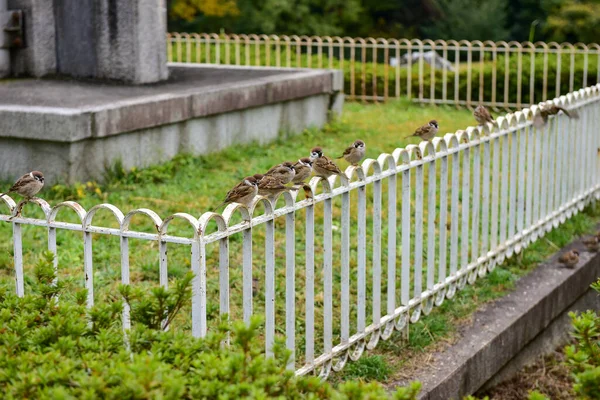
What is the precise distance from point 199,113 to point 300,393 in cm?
639

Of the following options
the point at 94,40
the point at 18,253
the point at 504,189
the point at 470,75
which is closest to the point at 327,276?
the point at 18,253

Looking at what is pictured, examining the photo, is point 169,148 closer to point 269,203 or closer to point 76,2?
point 76,2

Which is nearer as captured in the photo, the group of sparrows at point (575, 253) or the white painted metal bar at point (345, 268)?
the white painted metal bar at point (345, 268)

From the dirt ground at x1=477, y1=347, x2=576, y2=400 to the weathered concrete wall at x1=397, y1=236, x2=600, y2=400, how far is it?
0.06 m

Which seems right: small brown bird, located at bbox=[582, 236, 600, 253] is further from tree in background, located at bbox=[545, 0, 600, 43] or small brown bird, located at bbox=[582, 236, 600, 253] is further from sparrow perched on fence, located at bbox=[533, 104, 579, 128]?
tree in background, located at bbox=[545, 0, 600, 43]

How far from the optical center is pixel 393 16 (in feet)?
109

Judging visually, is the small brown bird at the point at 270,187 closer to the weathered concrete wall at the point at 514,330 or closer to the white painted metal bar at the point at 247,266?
the white painted metal bar at the point at 247,266

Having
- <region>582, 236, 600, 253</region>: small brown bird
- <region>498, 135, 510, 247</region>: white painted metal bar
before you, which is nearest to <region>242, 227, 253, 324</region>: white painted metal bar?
<region>498, 135, 510, 247</region>: white painted metal bar

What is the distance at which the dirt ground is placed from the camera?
5578 millimetres

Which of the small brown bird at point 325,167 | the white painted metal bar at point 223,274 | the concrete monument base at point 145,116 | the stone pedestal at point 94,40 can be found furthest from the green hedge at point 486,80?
the white painted metal bar at point 223,274

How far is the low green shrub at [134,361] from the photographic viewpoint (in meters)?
2.66

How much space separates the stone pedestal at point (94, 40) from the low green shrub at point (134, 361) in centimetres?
686

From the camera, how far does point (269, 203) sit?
4.06 m

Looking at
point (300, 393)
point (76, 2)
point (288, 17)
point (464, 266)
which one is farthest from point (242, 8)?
point (300, 393)
